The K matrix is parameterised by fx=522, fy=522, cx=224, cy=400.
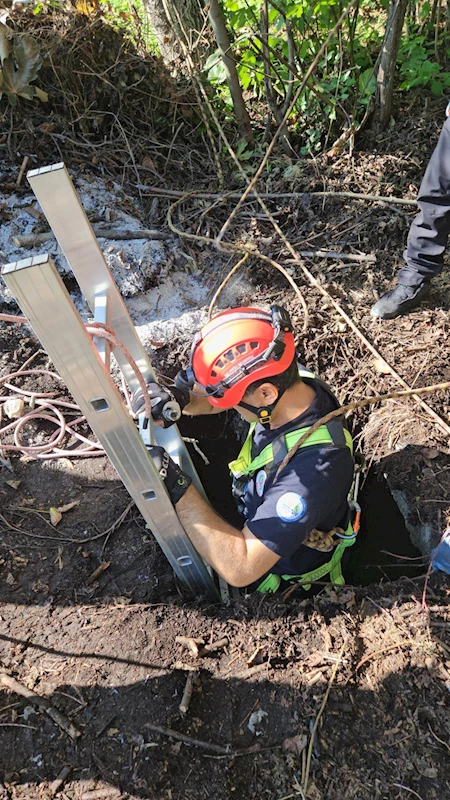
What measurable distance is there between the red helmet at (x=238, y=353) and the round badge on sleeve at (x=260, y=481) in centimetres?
45

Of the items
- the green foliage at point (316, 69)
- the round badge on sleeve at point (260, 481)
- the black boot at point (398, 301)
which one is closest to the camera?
the round badge on sleeve at point (260, 481)

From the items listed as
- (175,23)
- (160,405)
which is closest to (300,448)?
(160,405)

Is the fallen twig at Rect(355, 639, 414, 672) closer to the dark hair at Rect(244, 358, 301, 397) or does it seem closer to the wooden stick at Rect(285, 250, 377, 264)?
the dark hair at Rect(244, 358, 301, 397)

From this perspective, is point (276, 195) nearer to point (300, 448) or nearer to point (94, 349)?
point (300, 448)

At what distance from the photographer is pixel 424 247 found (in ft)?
12.8

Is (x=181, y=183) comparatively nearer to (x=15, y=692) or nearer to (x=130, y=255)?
(x=130, y=255)

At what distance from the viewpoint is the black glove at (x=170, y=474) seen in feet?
6.80

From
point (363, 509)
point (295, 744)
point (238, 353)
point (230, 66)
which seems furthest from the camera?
point (230, 66)

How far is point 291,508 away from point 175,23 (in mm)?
4858

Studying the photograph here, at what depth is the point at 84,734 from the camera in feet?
6.72

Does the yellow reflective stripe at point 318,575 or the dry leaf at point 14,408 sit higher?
the dry leaf at point 14,408

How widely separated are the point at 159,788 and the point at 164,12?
5.82 metres

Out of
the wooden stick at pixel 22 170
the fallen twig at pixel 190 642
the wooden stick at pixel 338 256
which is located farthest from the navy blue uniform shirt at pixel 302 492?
the wooden stick at pixel 22 170

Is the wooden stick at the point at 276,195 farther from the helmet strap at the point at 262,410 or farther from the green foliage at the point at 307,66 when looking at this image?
the helmet strap at the point at 262,410
